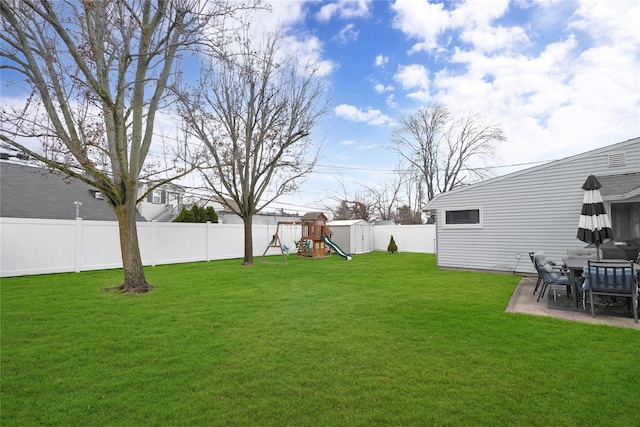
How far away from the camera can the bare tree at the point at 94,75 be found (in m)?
6.07

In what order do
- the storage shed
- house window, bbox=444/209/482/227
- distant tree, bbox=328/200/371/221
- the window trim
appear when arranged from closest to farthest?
Answer: 1. the window trim
2. house window, bbox=444/209/482/227
3. the storage shed
4. distant tree, bbox=328/200/371/221

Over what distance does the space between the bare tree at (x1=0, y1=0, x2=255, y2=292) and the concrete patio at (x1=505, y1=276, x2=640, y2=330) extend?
24.0 ft

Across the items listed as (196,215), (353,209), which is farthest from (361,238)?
(353,209)

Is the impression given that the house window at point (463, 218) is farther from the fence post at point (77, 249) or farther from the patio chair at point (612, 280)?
the fence post at point (77, 249)

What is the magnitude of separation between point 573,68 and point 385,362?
1142 cm

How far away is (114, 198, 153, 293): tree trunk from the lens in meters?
6.94

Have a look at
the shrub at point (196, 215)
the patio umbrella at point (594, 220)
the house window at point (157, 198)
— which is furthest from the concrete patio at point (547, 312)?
the house window at point (157, 198)

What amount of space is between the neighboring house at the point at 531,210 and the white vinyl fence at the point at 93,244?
9010 mm

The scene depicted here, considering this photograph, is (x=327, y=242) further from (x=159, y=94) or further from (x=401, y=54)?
(x=159, y=94)

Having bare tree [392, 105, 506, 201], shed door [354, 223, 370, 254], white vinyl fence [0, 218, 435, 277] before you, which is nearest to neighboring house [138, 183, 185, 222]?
white vinyl fence [0, 218, 435, 277]

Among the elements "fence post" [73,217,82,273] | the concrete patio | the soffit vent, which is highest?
the soffit vent

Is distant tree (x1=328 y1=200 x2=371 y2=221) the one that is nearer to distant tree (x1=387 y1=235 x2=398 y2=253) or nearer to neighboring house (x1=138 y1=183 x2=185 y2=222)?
distant tree (x1=387 y1=235 x2=398 y2=253)

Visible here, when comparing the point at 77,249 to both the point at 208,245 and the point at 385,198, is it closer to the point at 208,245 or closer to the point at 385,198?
the point at 208,245

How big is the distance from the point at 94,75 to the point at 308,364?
699 centimetres
